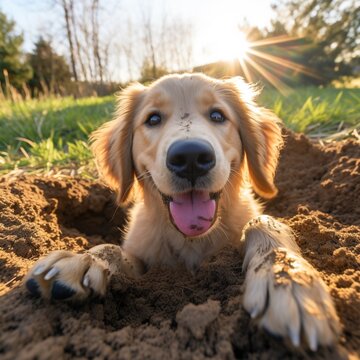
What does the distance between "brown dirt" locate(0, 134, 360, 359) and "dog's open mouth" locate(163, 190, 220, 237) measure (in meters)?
0.22

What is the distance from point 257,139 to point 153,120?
859mm

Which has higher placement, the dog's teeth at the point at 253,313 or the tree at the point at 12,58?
the dog's teeth at the point at 253,313

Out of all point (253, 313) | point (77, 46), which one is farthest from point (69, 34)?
point (253, 313)

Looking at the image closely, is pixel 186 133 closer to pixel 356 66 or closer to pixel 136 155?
pixel 136 155

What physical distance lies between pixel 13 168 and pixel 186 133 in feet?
12.1

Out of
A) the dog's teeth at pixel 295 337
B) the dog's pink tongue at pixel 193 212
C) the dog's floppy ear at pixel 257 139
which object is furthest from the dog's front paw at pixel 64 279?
the dog's floppy ear at pixel 257 139

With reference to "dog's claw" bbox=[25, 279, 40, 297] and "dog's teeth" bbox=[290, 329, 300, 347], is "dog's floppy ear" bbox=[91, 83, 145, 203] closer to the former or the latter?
"dog's claw" bbox=[25, 279, 40, 297]

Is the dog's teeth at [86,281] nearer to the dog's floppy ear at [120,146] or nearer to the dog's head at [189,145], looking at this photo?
the dog's head at [189,145]

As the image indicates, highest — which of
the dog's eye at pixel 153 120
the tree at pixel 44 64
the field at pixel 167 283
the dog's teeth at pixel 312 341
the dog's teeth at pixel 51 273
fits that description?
the dog's eye at pixel 153 120

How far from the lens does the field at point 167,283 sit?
1254mm

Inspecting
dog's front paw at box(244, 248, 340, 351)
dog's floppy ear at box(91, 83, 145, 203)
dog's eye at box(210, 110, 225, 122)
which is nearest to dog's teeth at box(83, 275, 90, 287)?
dog's front paw at box(244, 248, 340, 351)

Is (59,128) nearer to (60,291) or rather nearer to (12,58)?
(60,291)

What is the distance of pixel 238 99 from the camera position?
3078mm

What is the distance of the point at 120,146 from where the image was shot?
307 cm
